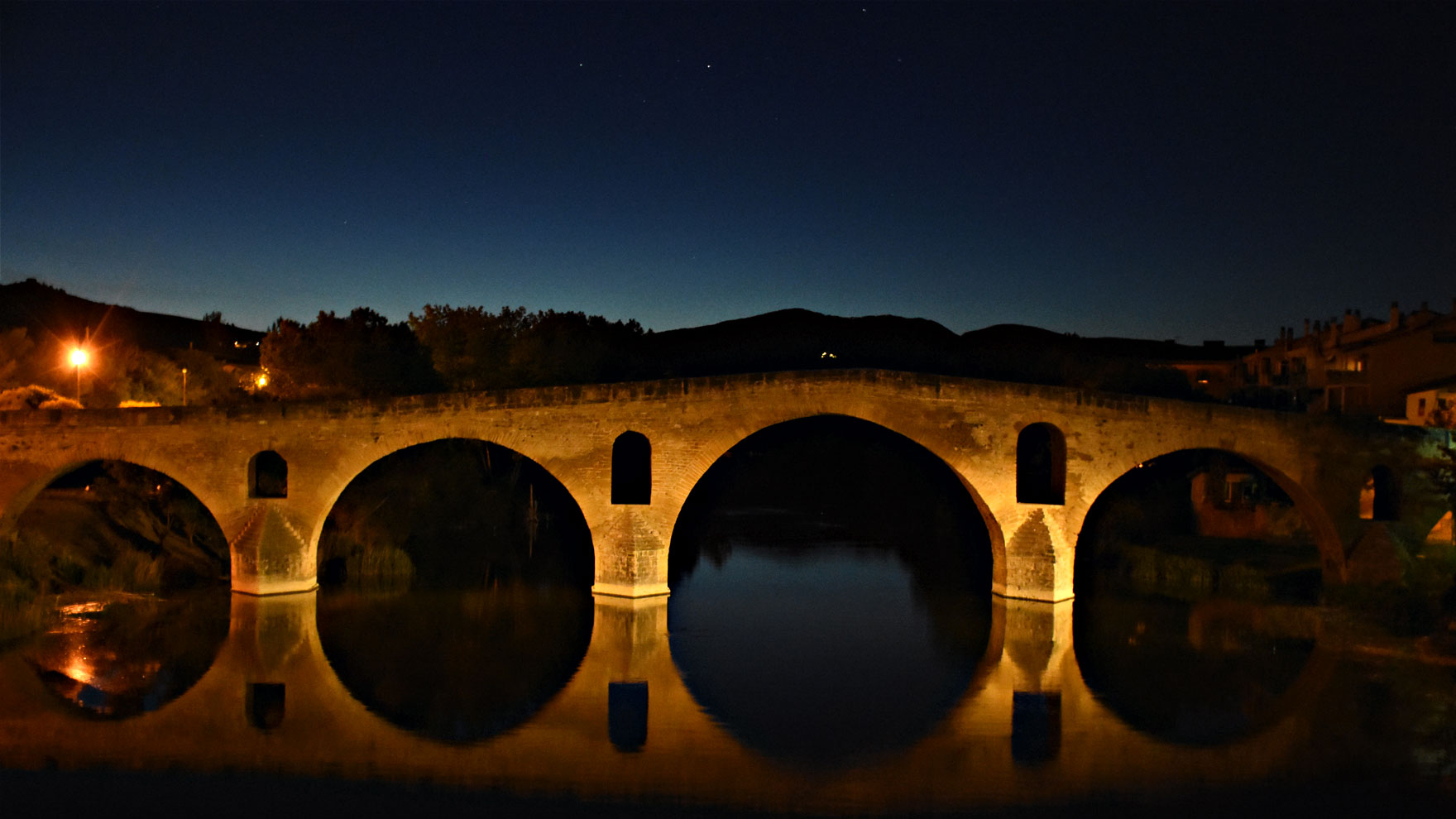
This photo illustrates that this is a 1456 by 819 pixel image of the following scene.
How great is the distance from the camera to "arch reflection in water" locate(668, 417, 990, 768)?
15.4m

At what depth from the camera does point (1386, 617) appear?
70.6ft

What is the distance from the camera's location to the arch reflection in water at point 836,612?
15367 mm

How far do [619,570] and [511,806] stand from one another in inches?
428

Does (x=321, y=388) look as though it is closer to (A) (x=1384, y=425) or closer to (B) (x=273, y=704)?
(B) (x=273, y=704)

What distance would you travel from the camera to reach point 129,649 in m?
18.5

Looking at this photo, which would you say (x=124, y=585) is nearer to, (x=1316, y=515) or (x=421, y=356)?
(x=421, y=356)

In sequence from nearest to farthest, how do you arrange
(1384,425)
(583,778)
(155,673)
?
1. (583,778)
2. (155,673)
3. (1384,425)

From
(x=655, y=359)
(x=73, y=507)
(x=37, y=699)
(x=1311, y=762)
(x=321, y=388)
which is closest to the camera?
(x=1311, y=762)

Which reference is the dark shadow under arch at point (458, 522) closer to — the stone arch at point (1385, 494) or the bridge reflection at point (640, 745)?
the bridge reflection at point (640, 745)

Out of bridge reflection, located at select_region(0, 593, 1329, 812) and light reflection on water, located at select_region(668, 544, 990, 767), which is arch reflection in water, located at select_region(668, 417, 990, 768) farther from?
bridge reflection, located at select_region(0, 593, 1329, 812)

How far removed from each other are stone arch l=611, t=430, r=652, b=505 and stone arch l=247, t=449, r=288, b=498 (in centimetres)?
1080

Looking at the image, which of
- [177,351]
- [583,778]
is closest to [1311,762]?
[583,778]

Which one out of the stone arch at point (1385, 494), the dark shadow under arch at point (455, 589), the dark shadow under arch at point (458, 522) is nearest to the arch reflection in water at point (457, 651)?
the dark shadow under arch at point (455, 589)

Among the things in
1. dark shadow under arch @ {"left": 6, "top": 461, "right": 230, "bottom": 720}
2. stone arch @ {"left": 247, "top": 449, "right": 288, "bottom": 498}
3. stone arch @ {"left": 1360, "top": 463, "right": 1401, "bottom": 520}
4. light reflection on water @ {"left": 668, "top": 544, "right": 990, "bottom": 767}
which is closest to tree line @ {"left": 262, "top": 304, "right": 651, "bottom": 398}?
stone arch @ {"left": 247, "top": 449, "right": 288, "bottom": 498}
